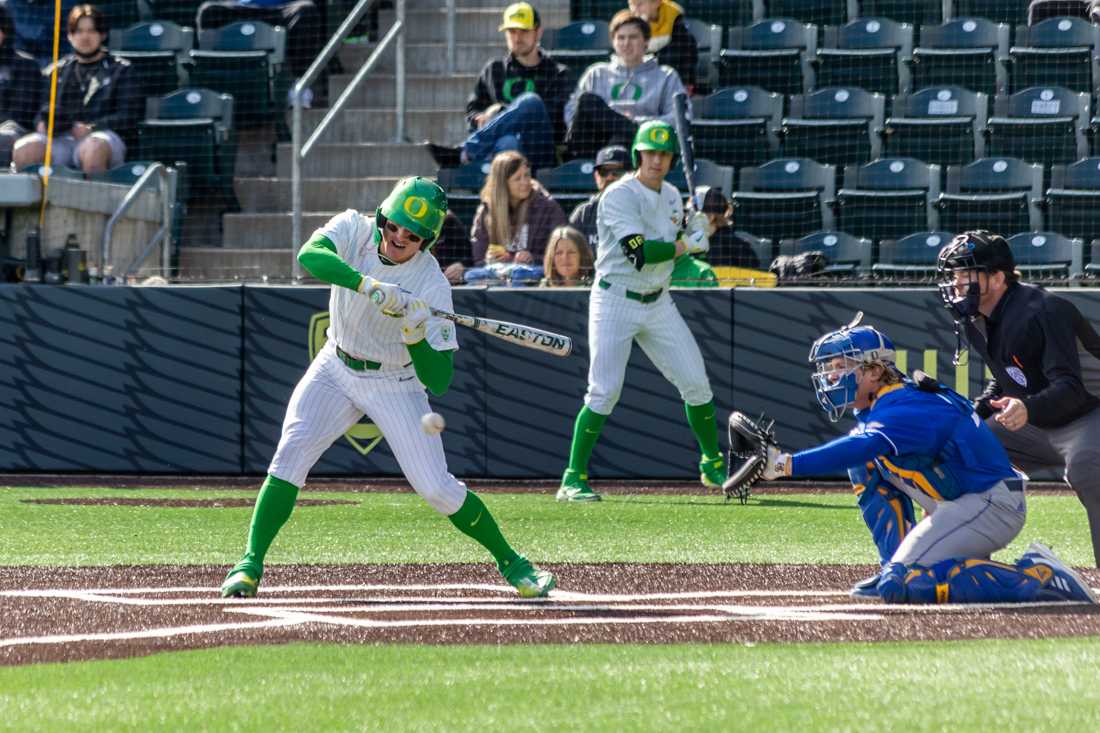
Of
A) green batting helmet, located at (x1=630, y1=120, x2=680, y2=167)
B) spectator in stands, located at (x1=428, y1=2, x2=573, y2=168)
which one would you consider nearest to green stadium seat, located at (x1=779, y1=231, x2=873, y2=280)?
spectator in stands, located at (x1=428, y1=2, x2=573, y2=168)

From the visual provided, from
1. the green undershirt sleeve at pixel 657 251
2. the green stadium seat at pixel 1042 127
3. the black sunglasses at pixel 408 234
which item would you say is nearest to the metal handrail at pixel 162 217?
the green undershirt sleeve at pixel 657 251

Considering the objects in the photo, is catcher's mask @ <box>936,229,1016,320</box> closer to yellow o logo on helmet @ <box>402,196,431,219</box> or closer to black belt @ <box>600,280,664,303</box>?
yellow o logo on helmet @ <box>402,196,431,219</box>

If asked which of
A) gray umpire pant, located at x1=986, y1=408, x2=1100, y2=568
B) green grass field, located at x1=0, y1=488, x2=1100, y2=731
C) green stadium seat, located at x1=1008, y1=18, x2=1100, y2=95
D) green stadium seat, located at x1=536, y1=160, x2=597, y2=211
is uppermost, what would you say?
green stadium seat, located at x1=1008, y1=18, x2=1100, y2=95

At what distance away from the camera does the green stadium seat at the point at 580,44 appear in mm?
15477

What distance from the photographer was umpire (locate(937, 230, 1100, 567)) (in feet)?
23.3

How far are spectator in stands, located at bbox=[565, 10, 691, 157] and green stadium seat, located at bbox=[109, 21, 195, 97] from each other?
4.08 meters

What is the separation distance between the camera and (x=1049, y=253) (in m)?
13.1

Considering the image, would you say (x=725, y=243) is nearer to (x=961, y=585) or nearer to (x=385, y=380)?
(x=385, y=380)

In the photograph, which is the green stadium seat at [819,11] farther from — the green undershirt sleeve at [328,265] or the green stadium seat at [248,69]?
the green undershirt sleeve at [328,265]

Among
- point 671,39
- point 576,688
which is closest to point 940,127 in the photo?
point 671,39

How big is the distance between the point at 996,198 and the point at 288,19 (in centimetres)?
687

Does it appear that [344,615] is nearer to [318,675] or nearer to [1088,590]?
[318,675]

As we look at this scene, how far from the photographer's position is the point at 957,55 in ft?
48.8

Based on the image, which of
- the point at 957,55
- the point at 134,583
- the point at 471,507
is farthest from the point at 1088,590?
the point at 957,55
